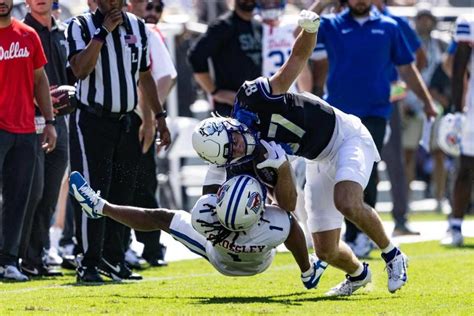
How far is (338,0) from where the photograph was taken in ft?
41.7

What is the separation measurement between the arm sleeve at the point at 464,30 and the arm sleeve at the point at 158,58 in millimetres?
2867

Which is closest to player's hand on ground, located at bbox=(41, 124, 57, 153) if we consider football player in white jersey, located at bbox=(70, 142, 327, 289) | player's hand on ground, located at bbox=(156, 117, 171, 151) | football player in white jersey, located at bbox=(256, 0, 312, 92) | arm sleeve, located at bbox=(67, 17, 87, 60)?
arm sleeve, located at bbox=(67, 17, 87, 60)

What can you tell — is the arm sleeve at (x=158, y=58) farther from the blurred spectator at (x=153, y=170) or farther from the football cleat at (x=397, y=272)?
the football cleat at (x=397, y=272)

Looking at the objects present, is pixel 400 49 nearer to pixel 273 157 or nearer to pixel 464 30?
pixel 464 30

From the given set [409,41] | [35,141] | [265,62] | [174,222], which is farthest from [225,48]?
[174,222]

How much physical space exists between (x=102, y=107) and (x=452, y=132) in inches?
173

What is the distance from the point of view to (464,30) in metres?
12.8

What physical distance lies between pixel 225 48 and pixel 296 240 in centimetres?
424

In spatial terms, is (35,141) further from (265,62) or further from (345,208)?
(265,62)

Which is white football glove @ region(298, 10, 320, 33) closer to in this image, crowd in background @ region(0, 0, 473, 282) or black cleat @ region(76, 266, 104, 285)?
crowd in background @ region(0, 0, 473, 282)

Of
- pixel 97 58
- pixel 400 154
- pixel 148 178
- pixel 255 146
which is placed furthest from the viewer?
pixel 400 154

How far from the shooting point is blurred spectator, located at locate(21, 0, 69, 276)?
10.4 meters

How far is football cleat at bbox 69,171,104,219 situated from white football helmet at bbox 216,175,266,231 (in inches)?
33.2

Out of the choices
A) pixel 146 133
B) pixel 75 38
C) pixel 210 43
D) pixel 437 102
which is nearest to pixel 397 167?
Result: pixel 210 43
